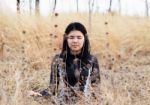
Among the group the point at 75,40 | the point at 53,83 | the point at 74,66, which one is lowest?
the point at 53,83

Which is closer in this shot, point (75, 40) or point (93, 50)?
point (75, 40)

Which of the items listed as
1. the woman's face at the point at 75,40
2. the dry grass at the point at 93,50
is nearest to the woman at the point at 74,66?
the woman's face at the point at 75,40

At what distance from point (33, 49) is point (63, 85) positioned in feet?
7.18

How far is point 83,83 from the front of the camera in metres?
3.83

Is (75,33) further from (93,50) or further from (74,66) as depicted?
(93,50)

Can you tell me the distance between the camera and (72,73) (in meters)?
3.93

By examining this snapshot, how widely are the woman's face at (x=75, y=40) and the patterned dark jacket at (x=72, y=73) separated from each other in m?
0.09

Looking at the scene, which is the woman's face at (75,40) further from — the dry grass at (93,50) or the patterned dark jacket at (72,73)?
the dry grass at (93,50)

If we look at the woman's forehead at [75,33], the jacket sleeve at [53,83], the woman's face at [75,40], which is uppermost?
the woman's forehead at [75,33]

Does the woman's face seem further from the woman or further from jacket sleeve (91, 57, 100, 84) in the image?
jacket sleeve (91, 57, 100, 84)

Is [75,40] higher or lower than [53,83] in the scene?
higher

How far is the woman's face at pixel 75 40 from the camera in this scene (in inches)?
153

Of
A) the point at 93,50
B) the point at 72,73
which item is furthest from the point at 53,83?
the point at 93,50

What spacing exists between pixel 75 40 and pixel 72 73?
0.91ft
